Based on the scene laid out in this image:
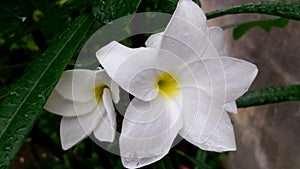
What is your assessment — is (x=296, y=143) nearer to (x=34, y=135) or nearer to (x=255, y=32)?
(x=255, y=32)

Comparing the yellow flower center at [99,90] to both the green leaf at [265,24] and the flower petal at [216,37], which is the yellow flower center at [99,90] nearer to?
the flower petal at [216,37]

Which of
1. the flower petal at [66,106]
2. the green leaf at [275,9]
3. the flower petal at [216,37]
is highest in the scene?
the flower petal at [216,37]

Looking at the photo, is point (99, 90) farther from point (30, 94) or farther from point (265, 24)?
point (265, 24)

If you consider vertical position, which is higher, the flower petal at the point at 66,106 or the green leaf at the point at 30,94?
the green leaf at the point at 30,94

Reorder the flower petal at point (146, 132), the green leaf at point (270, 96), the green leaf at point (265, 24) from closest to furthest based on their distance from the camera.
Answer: the flower petal at point (146, 132) < the green leaf at point (270, 96) < the green leaf at point (265, 24)

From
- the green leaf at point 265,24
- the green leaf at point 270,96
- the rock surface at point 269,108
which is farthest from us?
the rock surface at point 269,108

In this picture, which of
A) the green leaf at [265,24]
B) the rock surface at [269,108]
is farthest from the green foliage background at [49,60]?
the rock surface at [269,108]

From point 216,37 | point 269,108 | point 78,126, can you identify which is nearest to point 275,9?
point 216,37
